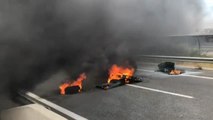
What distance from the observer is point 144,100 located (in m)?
5.45

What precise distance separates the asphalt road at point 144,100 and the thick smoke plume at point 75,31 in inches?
21.3

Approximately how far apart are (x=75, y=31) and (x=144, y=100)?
219 cm


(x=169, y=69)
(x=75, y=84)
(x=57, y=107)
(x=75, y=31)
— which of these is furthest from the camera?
(x=169, y=69)

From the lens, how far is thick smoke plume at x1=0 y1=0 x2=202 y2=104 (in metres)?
5.56

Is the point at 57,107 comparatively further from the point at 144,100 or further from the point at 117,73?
the point at 117,73

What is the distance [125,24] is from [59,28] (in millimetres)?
1632

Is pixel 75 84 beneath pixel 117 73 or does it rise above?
beneath

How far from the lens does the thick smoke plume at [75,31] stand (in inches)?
219

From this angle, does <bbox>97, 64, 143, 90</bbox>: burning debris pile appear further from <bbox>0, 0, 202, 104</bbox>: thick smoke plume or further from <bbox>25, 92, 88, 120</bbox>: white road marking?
<bbox>25, 92, 88, 120</bbox>: white road marking

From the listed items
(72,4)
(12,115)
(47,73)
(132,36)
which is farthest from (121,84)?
(12,115)

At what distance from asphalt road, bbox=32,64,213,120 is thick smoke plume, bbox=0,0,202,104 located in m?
0.54

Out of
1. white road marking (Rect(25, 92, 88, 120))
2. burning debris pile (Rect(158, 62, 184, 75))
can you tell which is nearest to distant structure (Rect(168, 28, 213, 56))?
burning debris pile (Rect(158, 62, 184, 75))

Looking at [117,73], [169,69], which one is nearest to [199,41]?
[169,69]

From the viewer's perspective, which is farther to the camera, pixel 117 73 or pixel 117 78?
pixel 117 73
